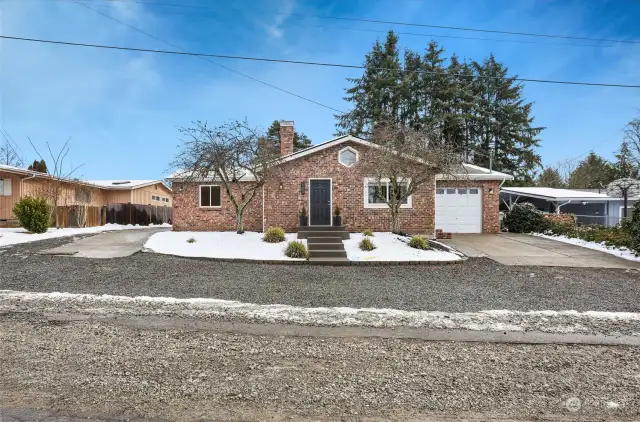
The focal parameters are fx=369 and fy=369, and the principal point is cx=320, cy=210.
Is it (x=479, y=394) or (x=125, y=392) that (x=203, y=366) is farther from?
(x=479, y=394)

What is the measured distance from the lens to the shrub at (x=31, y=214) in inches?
585

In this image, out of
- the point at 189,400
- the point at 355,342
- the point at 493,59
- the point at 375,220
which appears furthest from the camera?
the point at 493,59

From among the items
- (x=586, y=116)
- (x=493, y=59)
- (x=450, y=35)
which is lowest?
(x=586, y=116)

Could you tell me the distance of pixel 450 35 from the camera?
12.4 metres

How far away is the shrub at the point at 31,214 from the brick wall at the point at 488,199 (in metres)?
17.1

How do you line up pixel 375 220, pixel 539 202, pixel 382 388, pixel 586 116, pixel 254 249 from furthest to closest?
pixel 539 202 < pixel 586 116 < pixel 375 220 < pixel 254 249 < pixel 382 388

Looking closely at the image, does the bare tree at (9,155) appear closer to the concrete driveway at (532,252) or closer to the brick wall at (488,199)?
the brick wall at (488,199)

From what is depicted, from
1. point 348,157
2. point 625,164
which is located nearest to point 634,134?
point 625,164

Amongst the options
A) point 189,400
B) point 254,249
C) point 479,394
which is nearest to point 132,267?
point 254,249

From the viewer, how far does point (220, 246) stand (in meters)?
12.5

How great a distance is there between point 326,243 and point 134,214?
712 inches

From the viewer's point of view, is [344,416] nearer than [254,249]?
Yes

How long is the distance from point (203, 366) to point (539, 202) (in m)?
23.3

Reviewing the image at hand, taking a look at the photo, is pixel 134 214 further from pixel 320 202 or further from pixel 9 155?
pixel 320 202
